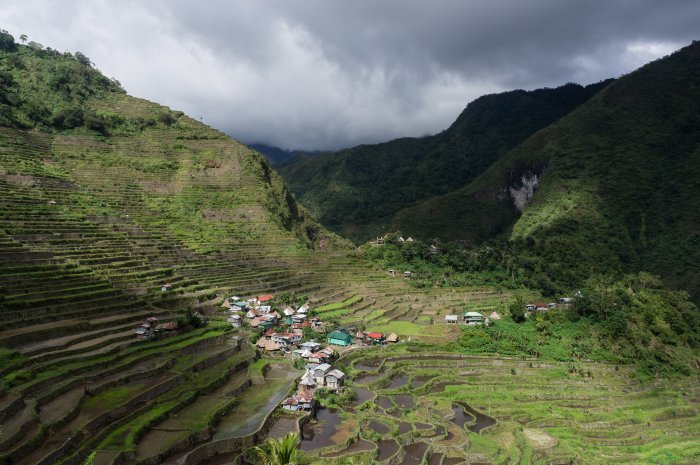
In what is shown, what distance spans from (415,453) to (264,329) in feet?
60.9

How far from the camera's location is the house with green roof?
3622cm

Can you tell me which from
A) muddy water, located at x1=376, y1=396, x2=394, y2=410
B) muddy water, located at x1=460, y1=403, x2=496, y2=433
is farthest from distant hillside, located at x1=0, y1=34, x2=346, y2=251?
muddy water, located at x1=460, y1=403, x2=496, y2=433

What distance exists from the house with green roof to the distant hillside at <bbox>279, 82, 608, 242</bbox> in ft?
258

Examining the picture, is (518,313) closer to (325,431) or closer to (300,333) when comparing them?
(300,333)

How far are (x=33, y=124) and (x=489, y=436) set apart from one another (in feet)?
223

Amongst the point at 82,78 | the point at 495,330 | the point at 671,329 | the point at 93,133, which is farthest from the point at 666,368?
the point at 82,78

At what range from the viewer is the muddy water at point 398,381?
2998 centimetres

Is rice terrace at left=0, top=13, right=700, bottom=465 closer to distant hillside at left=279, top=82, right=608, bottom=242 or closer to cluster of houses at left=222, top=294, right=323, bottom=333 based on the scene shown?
cluster of houses at left=222, top=294, right=323, bottom=333

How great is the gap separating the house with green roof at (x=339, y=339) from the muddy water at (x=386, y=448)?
1476 cm

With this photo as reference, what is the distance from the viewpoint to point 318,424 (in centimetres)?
2309

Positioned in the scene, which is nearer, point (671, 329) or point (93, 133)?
point (671, 329)

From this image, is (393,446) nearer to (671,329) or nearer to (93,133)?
(671,329)

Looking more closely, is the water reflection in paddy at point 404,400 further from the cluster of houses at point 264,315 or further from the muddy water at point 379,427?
the cluster of houses at point 264,315

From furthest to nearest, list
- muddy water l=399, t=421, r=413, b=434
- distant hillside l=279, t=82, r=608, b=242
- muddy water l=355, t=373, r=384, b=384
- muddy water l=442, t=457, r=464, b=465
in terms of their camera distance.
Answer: distant hillside l=279, t=82, r=608, b=242 → muddy water l=355, t=373, r=384, b=384 → muddy water l=399, t=421, r=413, b=434 → muddy water l=442, t=457, r=464, b=465
